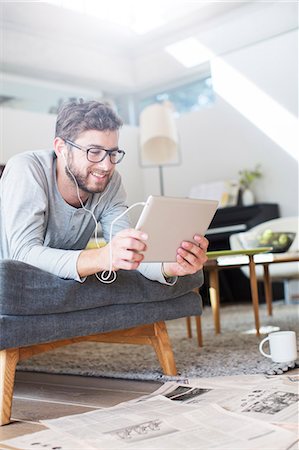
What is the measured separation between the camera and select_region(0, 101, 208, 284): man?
1.70 metres

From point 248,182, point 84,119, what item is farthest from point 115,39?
point 84,119

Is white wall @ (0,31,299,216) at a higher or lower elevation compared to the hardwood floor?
higher

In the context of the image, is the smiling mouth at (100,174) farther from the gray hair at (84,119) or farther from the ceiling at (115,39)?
the ceiling at (115,39)

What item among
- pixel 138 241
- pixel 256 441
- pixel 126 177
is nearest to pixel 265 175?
pixel 126 177

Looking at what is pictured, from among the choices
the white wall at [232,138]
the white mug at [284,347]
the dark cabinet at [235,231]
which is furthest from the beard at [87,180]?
the dark cabinet at [235,231]

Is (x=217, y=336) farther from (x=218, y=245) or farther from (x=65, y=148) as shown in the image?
(x=218, y=245)

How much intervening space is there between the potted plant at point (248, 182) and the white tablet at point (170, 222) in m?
3.69

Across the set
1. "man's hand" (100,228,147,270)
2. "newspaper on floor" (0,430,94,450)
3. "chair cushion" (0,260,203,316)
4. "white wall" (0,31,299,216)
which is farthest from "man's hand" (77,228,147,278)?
"white wall" (0,31,299,216)

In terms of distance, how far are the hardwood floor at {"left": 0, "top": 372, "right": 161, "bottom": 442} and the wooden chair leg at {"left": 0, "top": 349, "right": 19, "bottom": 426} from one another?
0.03m

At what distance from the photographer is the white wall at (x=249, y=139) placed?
5113 millimetres

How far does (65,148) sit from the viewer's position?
193 centimetres

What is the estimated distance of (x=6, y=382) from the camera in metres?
1.58

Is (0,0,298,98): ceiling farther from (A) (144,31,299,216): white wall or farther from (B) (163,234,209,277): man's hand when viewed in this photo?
(B) (163,234,209,277): man's hand

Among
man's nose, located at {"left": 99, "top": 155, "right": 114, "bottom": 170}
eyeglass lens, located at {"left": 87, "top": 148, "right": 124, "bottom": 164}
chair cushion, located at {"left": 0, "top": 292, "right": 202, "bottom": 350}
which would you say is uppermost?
eyeglass lens, located at {"left": 87, "top": 148, "right": 124, "bottom": 164}
